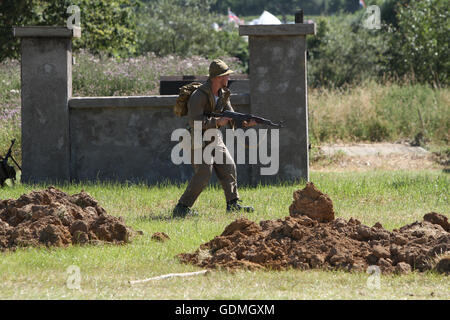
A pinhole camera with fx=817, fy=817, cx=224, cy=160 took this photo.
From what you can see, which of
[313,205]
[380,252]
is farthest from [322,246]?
[313,205]

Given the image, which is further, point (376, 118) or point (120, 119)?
point (376, 118)

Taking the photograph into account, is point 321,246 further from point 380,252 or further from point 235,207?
point 235,207

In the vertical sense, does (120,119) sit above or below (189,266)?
above

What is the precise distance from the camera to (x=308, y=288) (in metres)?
6.68

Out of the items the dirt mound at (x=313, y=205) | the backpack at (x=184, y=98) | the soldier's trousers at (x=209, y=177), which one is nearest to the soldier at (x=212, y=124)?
the soldier's trousers at (x=209, y=177)

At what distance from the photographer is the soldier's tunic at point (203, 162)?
10000 millimetres

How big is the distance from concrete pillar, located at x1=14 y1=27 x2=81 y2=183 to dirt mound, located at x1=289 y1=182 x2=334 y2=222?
17.7 ft

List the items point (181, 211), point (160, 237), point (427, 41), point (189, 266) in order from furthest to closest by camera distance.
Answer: point (427, 41) → point (181, 211) → point (160, 237) → point (189, 266)

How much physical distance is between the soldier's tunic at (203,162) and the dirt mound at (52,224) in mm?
1505

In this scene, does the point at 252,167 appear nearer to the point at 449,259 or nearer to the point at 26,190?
the point at 26,190

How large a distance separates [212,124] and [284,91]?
314 centimetres

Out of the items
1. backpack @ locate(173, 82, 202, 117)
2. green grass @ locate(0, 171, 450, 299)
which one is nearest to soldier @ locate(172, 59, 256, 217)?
backpack @ locate(173, 82, 202, 117)

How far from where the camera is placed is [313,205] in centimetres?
861
